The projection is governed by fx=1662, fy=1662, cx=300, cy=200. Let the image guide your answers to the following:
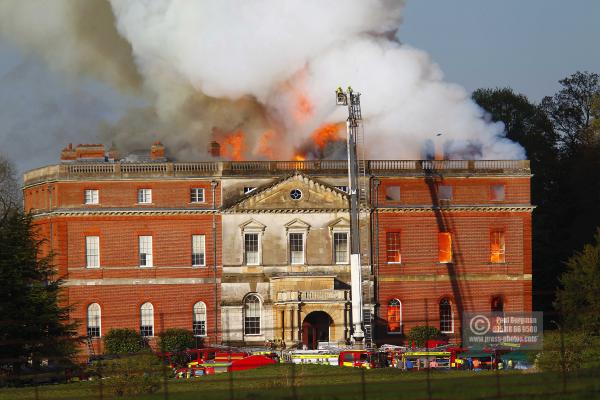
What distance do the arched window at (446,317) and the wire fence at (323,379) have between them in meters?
13.0

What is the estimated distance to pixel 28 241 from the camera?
61.9m

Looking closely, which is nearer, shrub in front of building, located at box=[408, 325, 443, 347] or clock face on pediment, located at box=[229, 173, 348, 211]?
shrub in front of building, located at box=[408, 325, 443, 347]

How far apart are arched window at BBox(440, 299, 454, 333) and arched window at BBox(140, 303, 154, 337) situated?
1379 cm

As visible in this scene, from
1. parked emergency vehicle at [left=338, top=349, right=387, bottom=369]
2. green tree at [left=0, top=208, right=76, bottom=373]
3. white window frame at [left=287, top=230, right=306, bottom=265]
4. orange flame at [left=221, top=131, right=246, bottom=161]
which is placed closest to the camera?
green tree at [left=0, top=208, right=76, bottom=373]

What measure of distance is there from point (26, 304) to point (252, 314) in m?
20.9

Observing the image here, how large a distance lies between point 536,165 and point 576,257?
25601mm

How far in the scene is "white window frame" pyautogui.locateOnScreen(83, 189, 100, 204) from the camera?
7881 cm

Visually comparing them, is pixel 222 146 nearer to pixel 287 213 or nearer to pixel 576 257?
pixel 287 213

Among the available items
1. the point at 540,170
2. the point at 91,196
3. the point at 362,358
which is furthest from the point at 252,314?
the point at 540,170

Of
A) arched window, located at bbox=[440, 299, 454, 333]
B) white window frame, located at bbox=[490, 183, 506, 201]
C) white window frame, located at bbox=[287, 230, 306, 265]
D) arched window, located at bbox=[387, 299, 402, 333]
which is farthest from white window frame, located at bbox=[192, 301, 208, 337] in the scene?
white window frame, located at bbox=[490, 183, 506, 201]

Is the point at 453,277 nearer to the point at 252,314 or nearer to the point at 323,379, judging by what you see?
the point at 252,314

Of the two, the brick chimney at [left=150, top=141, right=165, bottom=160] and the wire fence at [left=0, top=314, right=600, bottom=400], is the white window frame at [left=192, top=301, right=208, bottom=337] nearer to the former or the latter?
the brick chimney at [left=150, top=141, right=165, bottom=160]

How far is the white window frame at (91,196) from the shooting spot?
259 feet
